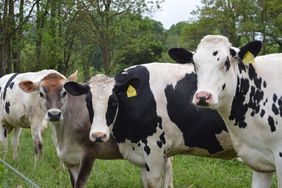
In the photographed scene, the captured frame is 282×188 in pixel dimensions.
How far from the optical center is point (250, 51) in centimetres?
557

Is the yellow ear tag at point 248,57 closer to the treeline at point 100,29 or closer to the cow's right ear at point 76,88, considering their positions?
the cow's right ear at point 76,88

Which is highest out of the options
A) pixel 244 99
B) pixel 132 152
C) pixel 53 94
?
pixel 244 99

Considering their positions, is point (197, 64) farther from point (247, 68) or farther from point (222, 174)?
point (222, 174)

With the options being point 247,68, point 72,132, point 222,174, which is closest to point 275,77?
point 247,68

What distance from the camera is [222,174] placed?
30.1 ft

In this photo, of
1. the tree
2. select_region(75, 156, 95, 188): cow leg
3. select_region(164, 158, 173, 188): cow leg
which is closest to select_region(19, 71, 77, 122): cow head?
select_region(75, 156, 95, 188): cow leg

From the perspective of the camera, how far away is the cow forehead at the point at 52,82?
796cm

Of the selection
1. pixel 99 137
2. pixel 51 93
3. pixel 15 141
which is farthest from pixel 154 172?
pixel 15 141

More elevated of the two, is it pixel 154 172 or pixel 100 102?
pixel 100 102

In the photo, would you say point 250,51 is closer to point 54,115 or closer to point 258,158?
point 258,158

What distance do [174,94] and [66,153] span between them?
191 centimetres

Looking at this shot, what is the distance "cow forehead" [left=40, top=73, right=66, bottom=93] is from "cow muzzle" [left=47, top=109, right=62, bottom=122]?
510mm

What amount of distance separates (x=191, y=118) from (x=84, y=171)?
170cm

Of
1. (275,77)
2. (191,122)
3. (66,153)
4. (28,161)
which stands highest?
(275,77)
